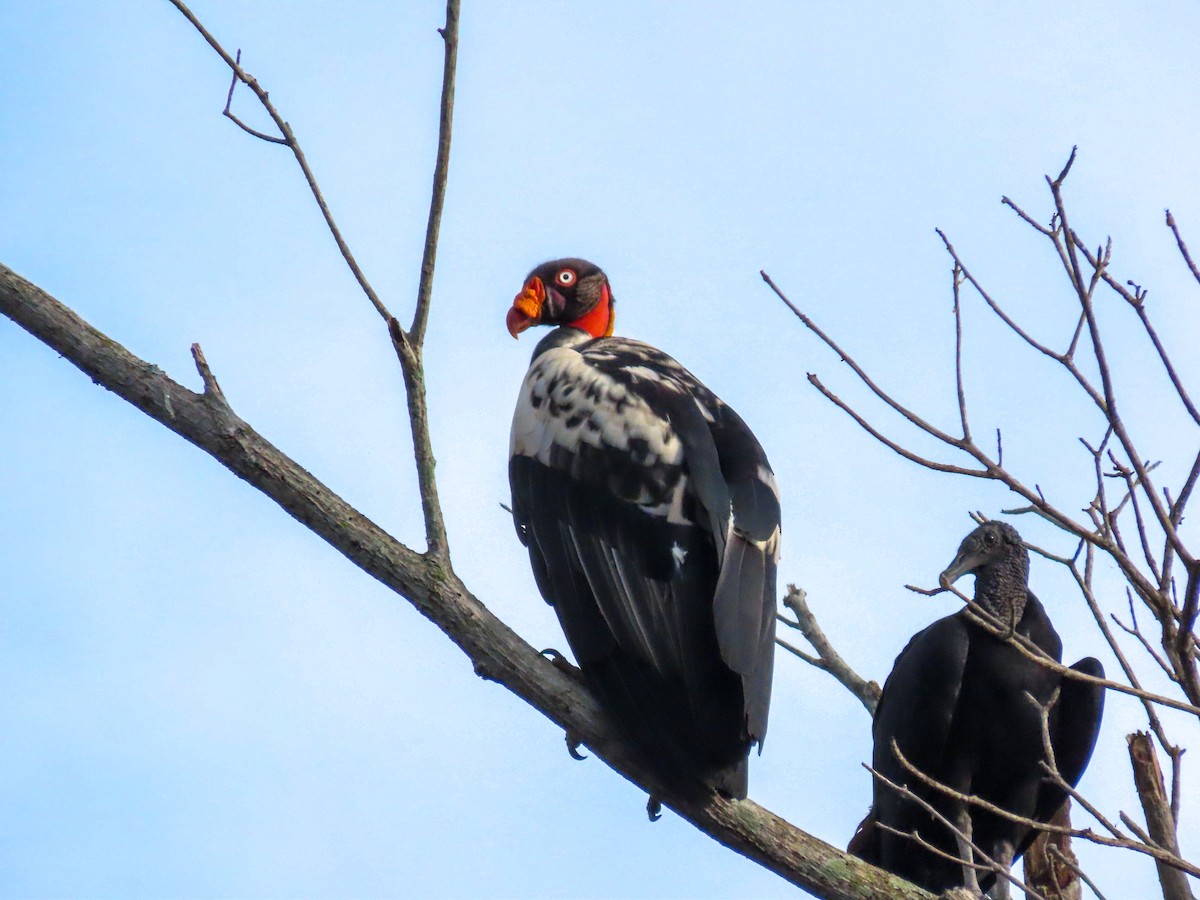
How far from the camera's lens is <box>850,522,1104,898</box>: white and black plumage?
6.08m

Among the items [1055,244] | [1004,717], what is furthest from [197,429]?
[1004,717]

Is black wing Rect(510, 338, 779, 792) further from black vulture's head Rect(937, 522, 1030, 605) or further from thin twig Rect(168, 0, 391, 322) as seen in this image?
black vulture's head Rect(937, 522, 1030, 605)

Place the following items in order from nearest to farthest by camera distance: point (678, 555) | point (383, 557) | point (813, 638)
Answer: point (383, 557)
point (678, 555)
point (813, 638)

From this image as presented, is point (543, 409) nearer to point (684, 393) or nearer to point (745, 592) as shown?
point (684, 393)

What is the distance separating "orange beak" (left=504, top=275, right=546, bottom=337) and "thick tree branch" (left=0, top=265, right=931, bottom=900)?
2.32m

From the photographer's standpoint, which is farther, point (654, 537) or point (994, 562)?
point (994, 562)

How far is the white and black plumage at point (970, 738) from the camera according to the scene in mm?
6082

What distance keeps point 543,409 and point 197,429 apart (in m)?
1.28

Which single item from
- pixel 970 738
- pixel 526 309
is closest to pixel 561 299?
pixel 526 309

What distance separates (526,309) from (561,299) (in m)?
0.16

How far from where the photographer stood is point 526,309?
5.92m

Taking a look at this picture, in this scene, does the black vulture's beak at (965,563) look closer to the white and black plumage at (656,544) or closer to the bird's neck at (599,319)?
the bird's neck at (599,319)

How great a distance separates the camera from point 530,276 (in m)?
6.05

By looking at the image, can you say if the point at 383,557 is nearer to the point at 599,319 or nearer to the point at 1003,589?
the point at 599,319
